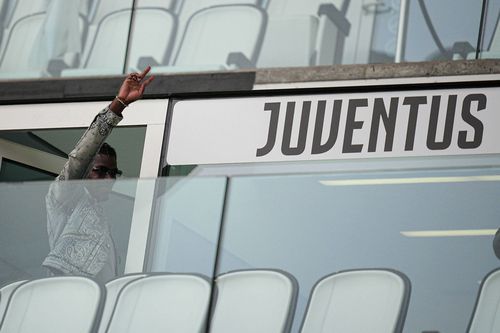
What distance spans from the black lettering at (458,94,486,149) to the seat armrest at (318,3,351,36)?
30.7 inches

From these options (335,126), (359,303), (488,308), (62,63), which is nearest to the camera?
(488,308)

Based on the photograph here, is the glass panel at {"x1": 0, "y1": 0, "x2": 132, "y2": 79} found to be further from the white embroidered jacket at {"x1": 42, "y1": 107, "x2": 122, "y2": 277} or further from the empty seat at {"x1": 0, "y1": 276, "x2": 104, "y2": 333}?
the empty seat at {"x1": 0, "y1": 276, "x2": 104, "y2": 333}

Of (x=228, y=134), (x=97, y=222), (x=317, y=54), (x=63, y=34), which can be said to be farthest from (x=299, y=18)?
(x=97, y=222)

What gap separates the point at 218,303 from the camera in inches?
205

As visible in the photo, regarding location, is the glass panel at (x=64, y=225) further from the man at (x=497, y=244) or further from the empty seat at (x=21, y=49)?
the empty seat at (x=21, y=49)

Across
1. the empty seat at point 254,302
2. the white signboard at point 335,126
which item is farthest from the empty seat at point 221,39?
the empty seat at point 254,302

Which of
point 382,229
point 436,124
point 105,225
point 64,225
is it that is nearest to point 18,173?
point 436,124

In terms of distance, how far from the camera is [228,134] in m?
8.50

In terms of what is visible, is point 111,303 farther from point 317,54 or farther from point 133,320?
point 317,54

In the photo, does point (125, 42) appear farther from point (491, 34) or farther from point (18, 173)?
point (491, 34)

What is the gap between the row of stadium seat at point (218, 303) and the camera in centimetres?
501

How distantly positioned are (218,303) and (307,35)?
3.59m

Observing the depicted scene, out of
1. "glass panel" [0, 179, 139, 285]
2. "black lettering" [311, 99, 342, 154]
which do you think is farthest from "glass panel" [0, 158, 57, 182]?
"glass panel" [0, 179, 139, 285]

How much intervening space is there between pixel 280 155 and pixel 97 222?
9.66 ft
